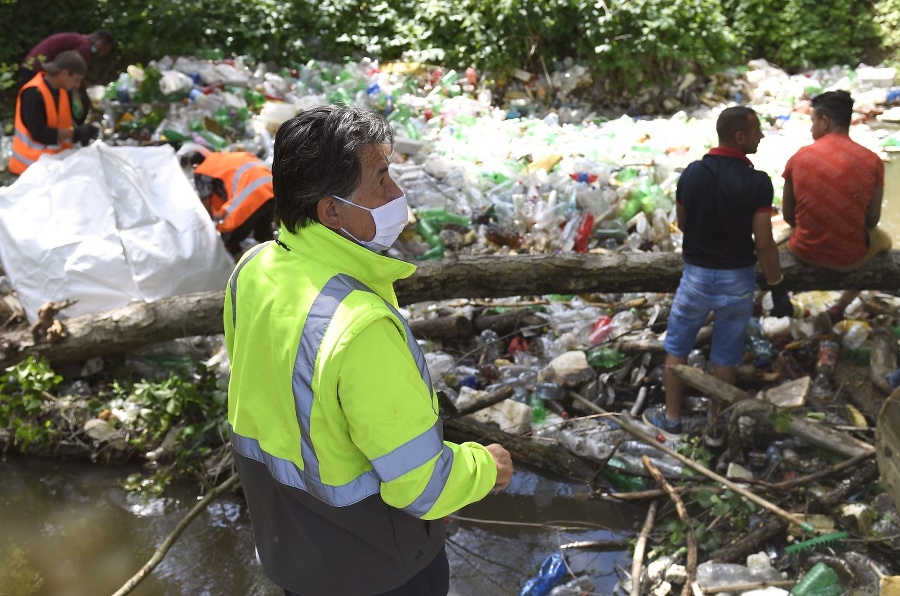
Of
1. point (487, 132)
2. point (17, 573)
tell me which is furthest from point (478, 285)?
point (487, 132)

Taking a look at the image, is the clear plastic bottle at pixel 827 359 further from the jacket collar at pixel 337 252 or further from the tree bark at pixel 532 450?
the jacket collar at pixel 337 252

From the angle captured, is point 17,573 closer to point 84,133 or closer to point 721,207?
point 84,133

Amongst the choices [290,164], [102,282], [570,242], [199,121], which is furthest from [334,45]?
[290,164]

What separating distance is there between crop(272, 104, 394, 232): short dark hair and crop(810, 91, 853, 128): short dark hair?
282 centimetres

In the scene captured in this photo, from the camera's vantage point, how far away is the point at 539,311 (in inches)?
194

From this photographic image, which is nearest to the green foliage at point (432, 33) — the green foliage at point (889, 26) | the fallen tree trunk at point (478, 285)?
the green foliage at point (889, 26)

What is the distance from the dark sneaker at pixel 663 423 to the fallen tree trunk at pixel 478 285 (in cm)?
67

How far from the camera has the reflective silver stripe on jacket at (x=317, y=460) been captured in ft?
5.14

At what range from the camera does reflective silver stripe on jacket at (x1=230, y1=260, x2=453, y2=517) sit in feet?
5.14

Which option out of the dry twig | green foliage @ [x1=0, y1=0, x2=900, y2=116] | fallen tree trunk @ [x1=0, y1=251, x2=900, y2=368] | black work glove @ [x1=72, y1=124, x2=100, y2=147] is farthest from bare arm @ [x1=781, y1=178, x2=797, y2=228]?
green foliage @ [x1=0, y1=0, x2=900, y2=116]

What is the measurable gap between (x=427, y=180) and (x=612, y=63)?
3848mm

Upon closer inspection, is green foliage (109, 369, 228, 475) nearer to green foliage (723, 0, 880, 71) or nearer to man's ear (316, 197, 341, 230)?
man's ear (316, 197, 341, 230)

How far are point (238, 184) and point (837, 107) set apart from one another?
332cm

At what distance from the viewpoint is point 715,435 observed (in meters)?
3.73
